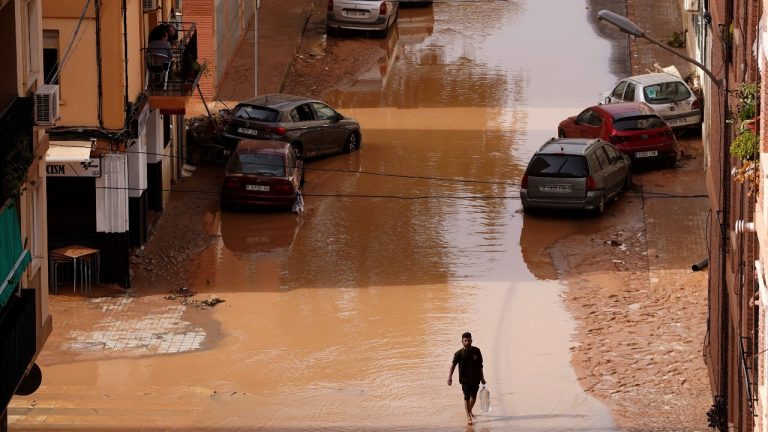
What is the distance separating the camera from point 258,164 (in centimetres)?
3338

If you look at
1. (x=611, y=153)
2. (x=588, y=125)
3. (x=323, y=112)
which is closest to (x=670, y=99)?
(x=588, y=125)

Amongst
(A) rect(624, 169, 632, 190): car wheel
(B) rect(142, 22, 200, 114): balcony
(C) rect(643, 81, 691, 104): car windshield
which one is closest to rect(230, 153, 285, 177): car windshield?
(B) rect(142, 22, 200, 114): balcony

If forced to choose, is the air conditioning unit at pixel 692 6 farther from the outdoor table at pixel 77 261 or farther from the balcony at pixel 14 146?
the balcony at pixel 14 146

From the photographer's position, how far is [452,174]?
118ft

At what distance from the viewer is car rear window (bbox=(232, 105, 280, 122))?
36.4m

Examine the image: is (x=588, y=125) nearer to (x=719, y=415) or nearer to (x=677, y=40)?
(x=677, y=40)

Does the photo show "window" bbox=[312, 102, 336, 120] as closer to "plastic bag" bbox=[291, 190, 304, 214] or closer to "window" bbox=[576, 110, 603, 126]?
"plastic bag" bbox=[291, 190, 304, 214]

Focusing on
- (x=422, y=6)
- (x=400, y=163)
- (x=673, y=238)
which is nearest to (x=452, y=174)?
(x=400, y=163)

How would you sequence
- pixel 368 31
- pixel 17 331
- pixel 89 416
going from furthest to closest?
pixel 368 31
pixel 89 416
pixel 17 331

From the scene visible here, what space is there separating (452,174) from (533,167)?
10.8ft

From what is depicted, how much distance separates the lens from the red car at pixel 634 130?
35.7 m

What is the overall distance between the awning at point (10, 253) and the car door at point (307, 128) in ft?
55.3

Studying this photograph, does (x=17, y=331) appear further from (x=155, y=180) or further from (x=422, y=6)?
(x=422, y=6)

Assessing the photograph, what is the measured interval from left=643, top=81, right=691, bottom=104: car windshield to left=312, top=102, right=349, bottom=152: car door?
21.8ft
